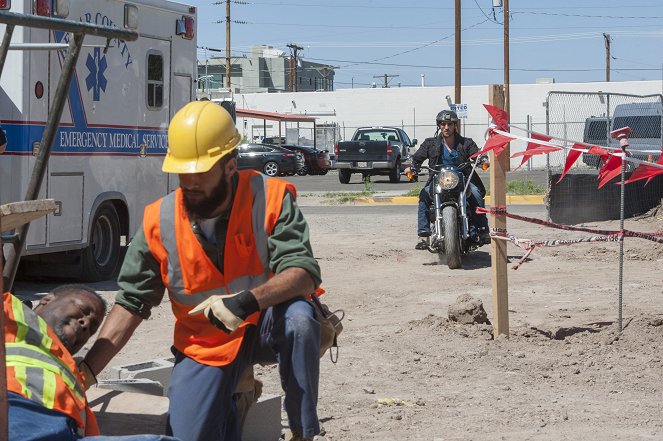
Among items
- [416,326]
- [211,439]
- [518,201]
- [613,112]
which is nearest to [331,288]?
[416,326]

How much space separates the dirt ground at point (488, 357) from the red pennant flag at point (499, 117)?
1435 millimetres

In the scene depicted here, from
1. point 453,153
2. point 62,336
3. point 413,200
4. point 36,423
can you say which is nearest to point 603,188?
point 453,153

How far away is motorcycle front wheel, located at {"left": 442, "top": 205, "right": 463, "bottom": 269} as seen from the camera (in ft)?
39.9

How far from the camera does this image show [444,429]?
6023mm

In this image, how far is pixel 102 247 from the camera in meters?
12.0

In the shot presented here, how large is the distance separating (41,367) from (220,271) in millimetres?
970

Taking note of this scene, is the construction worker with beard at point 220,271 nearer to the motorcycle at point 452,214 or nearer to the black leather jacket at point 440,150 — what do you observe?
the motorcycle at point 452,214

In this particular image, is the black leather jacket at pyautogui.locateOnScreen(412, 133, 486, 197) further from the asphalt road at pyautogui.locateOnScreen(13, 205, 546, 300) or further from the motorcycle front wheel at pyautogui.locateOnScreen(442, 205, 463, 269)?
the asphalt road at pyautogui.locateOnScreen(13, 205, 546, 300)

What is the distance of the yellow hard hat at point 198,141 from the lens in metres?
4.20

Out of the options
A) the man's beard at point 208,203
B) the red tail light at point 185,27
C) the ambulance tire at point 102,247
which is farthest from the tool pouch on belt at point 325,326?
the red tail light at point 185,27

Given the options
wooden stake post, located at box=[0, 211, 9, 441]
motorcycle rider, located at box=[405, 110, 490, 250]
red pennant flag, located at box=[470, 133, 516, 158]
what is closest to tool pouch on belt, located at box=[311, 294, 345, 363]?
wooden stake post, located at box=[0, 211, 9, 441]

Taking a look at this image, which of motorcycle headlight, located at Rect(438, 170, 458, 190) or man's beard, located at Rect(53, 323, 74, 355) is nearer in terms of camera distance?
man's beard, located at Rect(53, 323, 74, 355)

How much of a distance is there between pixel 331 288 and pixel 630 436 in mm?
5505

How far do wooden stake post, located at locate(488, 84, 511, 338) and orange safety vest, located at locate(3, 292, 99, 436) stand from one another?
4630 millimetres
